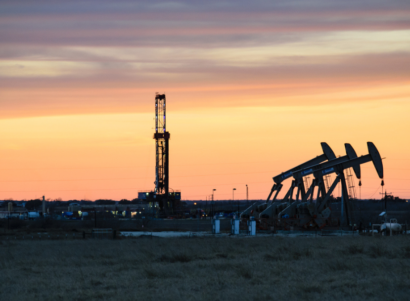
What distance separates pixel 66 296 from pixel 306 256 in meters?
13.7

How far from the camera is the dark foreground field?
15688 millimetres

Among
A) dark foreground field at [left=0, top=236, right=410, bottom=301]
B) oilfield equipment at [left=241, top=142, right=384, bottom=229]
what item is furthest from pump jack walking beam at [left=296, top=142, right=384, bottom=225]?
dark foreground field at [left=0, top=236, right=410, bottom=301]

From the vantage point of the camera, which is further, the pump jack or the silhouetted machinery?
the silhouetted machinery

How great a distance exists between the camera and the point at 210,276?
19469 millimetres

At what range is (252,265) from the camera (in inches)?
878

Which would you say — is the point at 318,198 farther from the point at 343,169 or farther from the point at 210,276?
the point at 210,276

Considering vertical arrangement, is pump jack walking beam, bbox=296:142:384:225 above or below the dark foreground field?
above

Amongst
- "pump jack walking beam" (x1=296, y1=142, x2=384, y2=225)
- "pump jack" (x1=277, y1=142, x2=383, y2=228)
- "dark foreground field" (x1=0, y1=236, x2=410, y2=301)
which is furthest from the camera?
"pump jack" (x1=277, y1=142, x2=383, y2=228)

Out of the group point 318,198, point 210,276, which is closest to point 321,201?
point 318,198

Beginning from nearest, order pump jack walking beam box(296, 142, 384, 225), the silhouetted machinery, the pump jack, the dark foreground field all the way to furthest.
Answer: the dark foreground field → pump jack walking beam box(296, 142, 384, 225) → the pump jack → the silhouetted machinery

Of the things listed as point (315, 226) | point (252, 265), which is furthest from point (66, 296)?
point (315, 226)

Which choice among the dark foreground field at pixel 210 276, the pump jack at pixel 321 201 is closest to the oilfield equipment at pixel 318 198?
the pump jack at pixel 321 201

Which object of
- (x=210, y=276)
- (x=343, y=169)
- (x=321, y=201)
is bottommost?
(x=210, y=276)

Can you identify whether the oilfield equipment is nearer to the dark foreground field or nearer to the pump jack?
the pump jack
